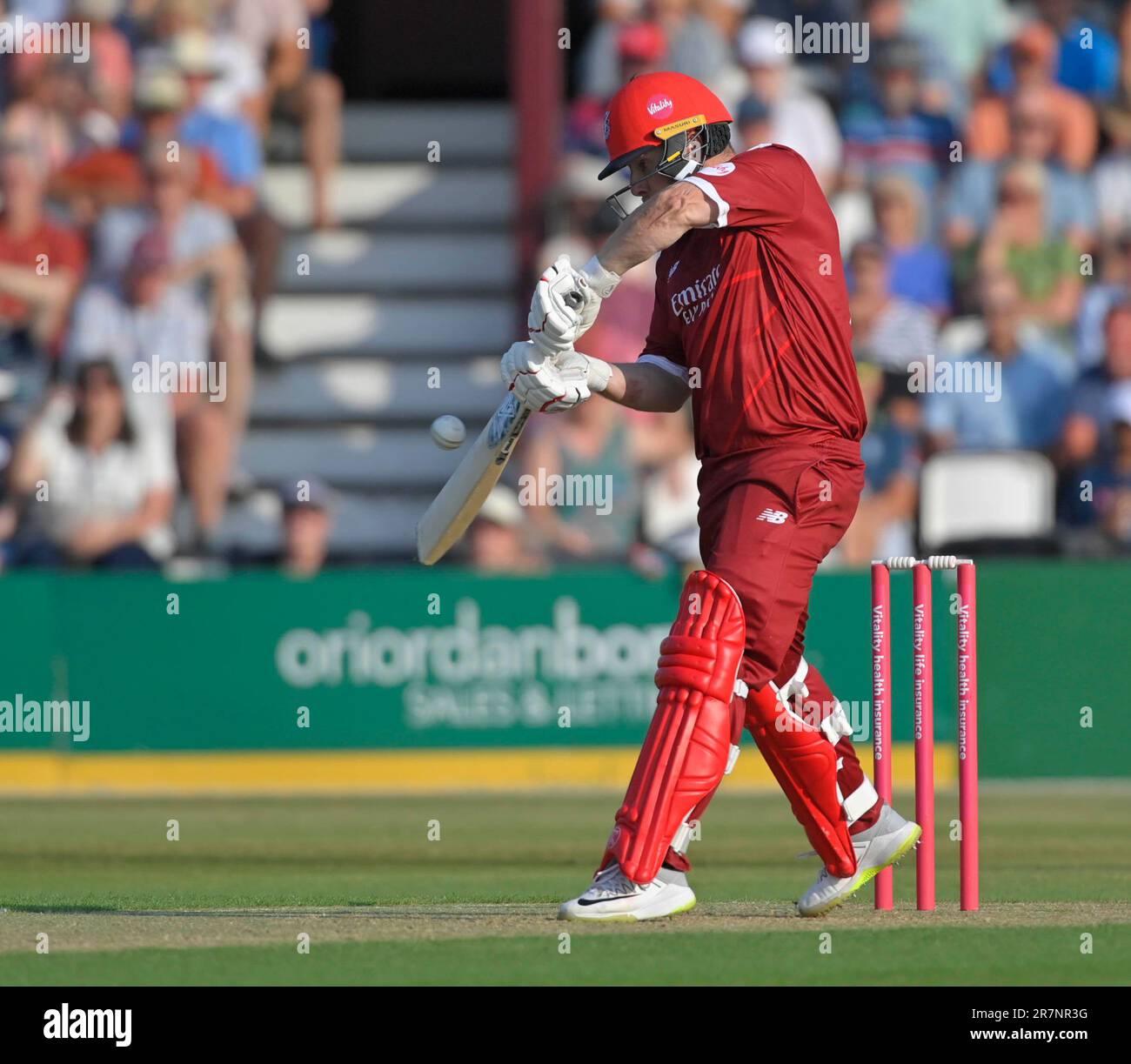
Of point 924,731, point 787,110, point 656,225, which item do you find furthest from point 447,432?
point 787,110

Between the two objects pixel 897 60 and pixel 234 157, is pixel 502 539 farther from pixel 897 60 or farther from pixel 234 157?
pixel 897 60

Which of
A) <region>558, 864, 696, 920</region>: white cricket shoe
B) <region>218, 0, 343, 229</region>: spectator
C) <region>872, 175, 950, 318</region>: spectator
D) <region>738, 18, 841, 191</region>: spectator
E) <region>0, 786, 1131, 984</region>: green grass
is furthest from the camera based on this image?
<region>218, 0, 343, 229</region>: spectator

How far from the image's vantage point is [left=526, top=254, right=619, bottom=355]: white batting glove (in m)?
5.95

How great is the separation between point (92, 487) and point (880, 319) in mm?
5244

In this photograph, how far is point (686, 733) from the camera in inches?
236

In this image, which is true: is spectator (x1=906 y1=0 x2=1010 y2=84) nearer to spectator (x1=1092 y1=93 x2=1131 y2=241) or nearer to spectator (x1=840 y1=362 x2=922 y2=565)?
spectator (x1=1092 y1=93 x2=1131 y2=241)

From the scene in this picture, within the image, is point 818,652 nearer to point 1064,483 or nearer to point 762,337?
point 1064,483

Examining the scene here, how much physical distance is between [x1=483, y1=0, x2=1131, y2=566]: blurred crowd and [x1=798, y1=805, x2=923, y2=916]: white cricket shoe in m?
6.94

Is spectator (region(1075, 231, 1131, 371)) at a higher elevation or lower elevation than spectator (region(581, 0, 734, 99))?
lower

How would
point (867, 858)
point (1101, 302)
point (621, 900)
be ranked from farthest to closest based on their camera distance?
point (1101, 302), point (867, 858), point (621, 900)

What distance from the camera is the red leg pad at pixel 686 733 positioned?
5984mm

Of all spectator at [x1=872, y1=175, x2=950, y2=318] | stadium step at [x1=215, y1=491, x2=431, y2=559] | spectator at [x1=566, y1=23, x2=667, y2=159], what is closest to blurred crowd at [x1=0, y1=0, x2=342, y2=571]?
stadium step at [x1=215, y1=491, x2=431, y2=559]

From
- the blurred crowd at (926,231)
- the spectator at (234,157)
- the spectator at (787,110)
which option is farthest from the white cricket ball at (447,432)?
the spectator at (234,157)

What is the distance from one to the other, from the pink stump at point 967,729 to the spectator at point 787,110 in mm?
9109
